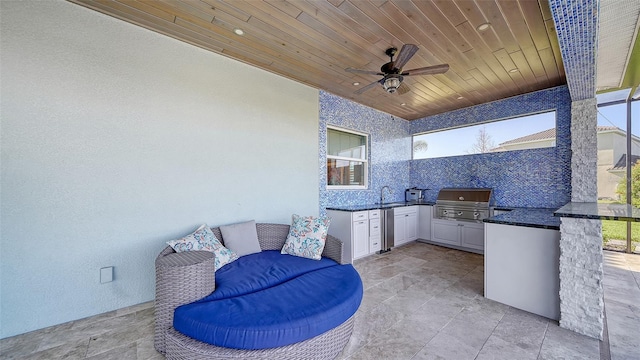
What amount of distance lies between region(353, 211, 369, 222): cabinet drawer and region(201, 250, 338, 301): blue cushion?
120cm

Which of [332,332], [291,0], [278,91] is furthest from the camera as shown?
[278,91]

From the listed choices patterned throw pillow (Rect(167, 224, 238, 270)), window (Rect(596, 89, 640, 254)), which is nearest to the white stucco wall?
patterned throw pillow (Rect(167, 224, 238, 270))

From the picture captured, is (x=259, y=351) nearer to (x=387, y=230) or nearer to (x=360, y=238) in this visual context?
(x=360, y=238)

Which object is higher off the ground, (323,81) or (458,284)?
(323,81)

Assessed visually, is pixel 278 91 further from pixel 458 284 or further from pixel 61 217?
pixel 458 284

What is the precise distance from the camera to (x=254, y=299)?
1.63 meters

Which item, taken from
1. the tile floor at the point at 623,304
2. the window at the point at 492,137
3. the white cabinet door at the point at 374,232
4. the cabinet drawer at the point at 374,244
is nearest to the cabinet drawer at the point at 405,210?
the white cabinet door at the point at 374,232

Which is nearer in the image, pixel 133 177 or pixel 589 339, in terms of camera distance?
pixel 589 339

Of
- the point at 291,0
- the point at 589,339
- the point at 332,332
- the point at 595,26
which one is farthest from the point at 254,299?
the point at 595,26

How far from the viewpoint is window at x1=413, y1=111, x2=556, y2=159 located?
3838mm

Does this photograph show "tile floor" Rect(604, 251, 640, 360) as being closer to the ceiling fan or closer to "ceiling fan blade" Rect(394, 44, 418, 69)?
the ceiling fan

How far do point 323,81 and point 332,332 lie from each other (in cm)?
→ 320

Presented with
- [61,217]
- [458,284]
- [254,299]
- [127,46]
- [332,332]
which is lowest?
[458,284]

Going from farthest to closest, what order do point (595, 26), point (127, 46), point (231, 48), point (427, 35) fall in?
point (231, 48)
point (427, 35)
point (127, 46)
point (595, 26)
